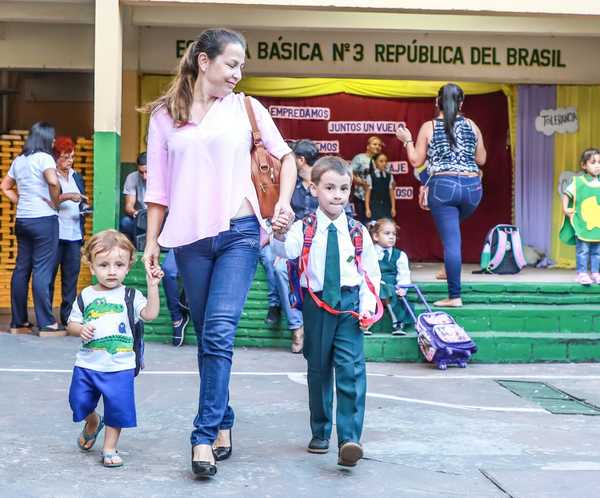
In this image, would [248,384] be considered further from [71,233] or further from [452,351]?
[71,233]

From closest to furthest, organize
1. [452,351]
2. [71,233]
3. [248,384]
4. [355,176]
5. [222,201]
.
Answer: [222,201] < [248,384] < [452,351] < [71,233] < [355,176]

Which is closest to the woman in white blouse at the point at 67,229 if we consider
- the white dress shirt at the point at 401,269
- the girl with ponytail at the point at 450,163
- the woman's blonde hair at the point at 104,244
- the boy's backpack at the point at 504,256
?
the white dress shirt at the point at 401,269

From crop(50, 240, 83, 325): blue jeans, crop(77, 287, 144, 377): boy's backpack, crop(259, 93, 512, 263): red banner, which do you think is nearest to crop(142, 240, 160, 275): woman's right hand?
crop(77, 287, 144, 377): boy's backpack

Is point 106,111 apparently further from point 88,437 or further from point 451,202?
point 88,437

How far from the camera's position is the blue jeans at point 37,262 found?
32.4 ft

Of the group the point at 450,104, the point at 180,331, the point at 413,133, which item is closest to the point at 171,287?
the point at 180,331

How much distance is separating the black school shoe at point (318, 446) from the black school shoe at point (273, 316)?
4.35m

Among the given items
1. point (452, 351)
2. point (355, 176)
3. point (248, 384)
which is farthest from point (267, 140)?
point (355, 176)

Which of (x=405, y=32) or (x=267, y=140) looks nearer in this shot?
(x=267, y=140)

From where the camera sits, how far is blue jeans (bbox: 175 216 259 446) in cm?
483

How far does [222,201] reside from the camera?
16.2 ft

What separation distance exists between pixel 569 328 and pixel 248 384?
139 inches

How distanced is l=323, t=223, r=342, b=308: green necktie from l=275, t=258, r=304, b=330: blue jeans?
412 cm

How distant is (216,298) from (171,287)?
4893 mm
